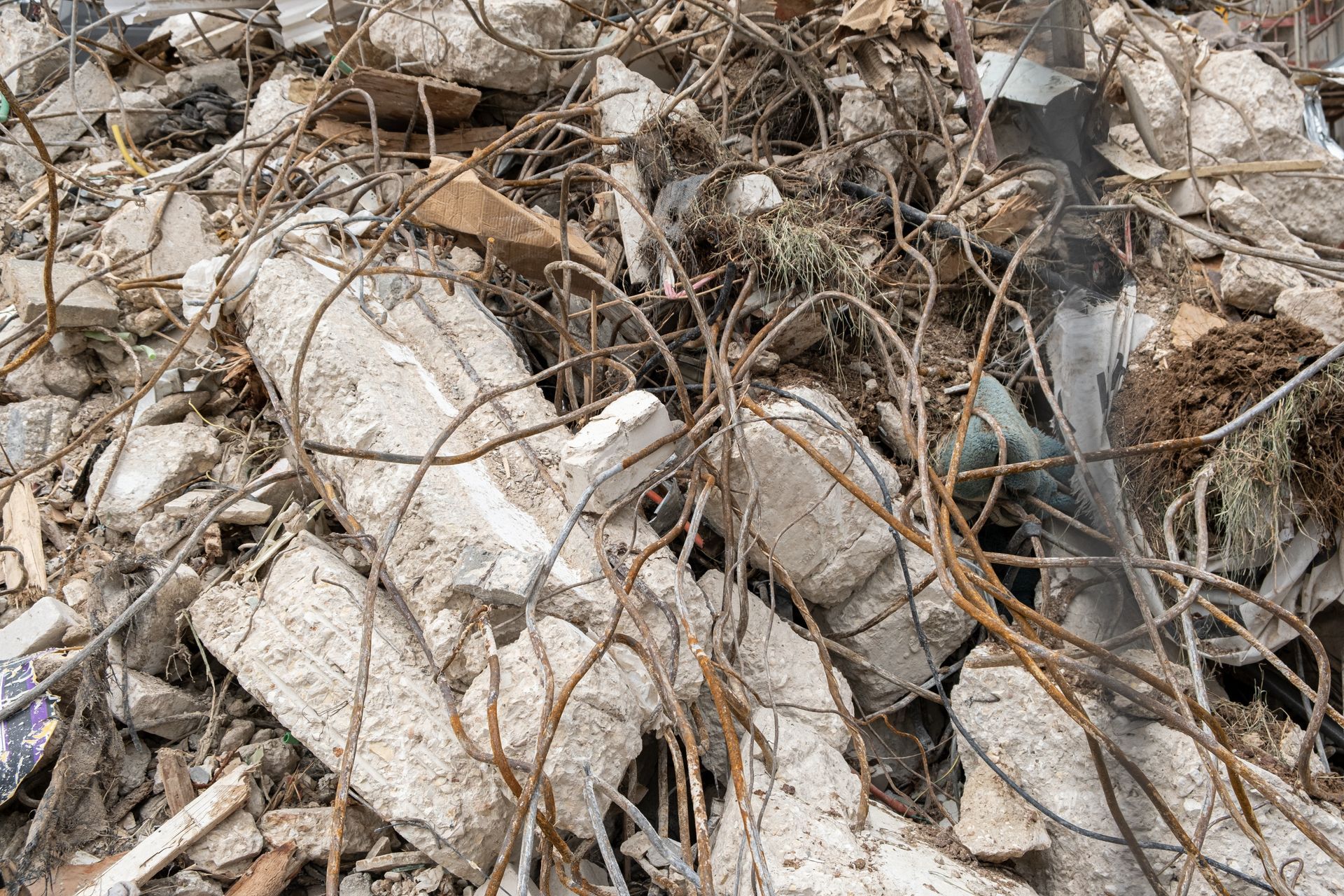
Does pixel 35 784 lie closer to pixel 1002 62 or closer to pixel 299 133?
pixel 299 133

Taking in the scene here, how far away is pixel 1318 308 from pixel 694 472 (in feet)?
5.90

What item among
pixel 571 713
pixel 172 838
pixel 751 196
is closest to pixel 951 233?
pixel 751 196

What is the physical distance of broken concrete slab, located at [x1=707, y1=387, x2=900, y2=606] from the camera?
2076 mm

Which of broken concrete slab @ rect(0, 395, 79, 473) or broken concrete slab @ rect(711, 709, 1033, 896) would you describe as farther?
broken concrete slab @ rect(0, 395, 79, 473)

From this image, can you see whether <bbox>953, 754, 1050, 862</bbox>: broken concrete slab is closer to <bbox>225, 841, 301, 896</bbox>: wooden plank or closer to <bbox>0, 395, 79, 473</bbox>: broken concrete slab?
<bbox>225, 841, 301, 896</bbox>: wooden plank

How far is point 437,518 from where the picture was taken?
188 cm

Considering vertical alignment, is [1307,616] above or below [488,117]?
below

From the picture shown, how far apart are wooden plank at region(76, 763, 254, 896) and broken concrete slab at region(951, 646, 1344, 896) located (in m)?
1.54

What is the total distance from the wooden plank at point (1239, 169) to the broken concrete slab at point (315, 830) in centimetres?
306

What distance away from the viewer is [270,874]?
1.64 meters

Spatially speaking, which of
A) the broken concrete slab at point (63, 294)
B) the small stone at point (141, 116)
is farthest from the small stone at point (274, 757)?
the small stone at point (141, 116)

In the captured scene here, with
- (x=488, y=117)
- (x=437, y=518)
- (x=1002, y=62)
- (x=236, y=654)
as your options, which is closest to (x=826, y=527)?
(x=437, y=518)

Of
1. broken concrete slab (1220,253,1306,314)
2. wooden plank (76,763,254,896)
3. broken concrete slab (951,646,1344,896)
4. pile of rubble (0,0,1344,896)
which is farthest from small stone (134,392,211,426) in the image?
broken concrete slab (1220,253,1306,314)

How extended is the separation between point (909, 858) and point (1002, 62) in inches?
109
